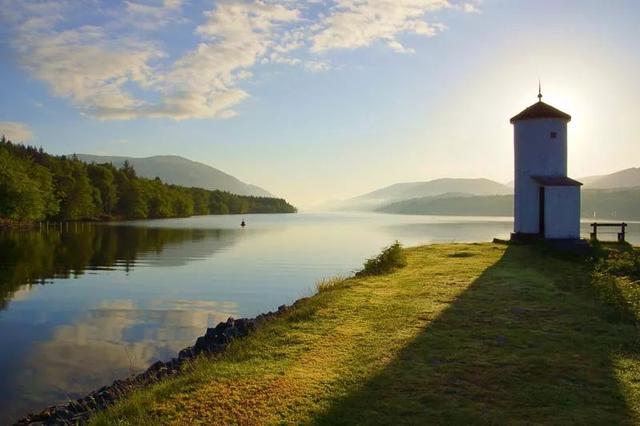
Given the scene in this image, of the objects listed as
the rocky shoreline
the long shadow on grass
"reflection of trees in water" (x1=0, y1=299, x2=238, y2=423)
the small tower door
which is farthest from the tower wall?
the rocky shoreline

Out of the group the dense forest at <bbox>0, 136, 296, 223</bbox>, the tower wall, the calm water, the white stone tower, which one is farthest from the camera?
the dense forest at <bbox>0, 136, 296, 223</bbox>

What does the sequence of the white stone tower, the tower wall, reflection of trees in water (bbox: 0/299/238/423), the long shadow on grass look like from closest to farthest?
the long shadow on grass
reflection of trees in water (bbox: 0/299/238/423)
the white stone tower
the tower wall

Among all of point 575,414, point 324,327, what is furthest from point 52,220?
point 575,414

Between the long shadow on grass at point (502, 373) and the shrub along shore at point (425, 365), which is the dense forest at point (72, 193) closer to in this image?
the shrub along shore at point (425, 365)

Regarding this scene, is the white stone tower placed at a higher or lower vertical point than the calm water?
higher

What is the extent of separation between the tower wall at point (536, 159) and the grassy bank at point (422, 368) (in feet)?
58.7

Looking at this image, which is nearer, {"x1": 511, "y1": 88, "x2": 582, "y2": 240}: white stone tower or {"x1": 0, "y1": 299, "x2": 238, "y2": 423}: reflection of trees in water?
{"x1": 0, "y1": 299, "x2": 238, "y2": 423}: reflection of trees in water

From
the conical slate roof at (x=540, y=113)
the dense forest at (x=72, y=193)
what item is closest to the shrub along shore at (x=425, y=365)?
the conical slate roof at (x=540, y=113)

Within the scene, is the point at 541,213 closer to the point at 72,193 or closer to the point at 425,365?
the point at 425,365

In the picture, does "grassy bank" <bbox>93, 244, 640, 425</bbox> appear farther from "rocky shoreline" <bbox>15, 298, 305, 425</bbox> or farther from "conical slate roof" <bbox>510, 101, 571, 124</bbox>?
"conical slate roof" <bbox>510, 101, 571, 124</bbox>

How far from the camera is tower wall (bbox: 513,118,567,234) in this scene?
34.4m

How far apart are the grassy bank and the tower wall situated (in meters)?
17.9

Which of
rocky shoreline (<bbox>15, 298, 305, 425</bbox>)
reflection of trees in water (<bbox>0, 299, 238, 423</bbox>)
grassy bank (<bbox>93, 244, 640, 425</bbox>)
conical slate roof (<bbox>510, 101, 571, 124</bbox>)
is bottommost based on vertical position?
reflection of trees in water (<bbox>0, 299, 238, 423</bbox>)

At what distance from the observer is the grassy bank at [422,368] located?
8016mm
